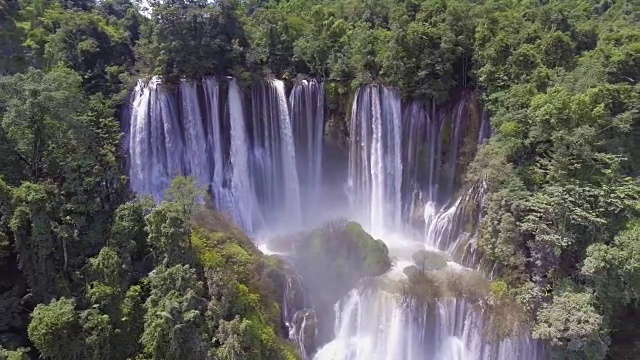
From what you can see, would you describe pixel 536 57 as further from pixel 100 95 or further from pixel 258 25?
pixel 100 95

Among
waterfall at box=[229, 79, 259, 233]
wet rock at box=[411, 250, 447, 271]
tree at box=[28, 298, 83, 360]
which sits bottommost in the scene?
wet rock at box=[411, 250, 447, 271]

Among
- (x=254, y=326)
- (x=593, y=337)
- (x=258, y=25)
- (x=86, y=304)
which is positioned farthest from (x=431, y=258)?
(x=258, y=25)

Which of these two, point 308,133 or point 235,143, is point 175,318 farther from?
point 308,133

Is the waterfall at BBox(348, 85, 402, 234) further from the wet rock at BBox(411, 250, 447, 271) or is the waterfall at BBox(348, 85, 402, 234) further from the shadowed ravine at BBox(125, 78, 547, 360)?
the wet rock at BBox(411, 250, 447, 271)

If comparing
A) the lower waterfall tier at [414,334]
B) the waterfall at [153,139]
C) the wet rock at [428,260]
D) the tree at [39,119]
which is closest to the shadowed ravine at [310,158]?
the waterfall at [153,139]

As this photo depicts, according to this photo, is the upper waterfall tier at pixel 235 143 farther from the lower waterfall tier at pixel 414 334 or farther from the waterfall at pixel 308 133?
the lower waterfall tier at pixel 414 334

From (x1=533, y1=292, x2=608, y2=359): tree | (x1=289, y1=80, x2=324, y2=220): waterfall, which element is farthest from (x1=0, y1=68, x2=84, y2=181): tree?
(x1=533, y1=292, x2=608, y2=359): tree
